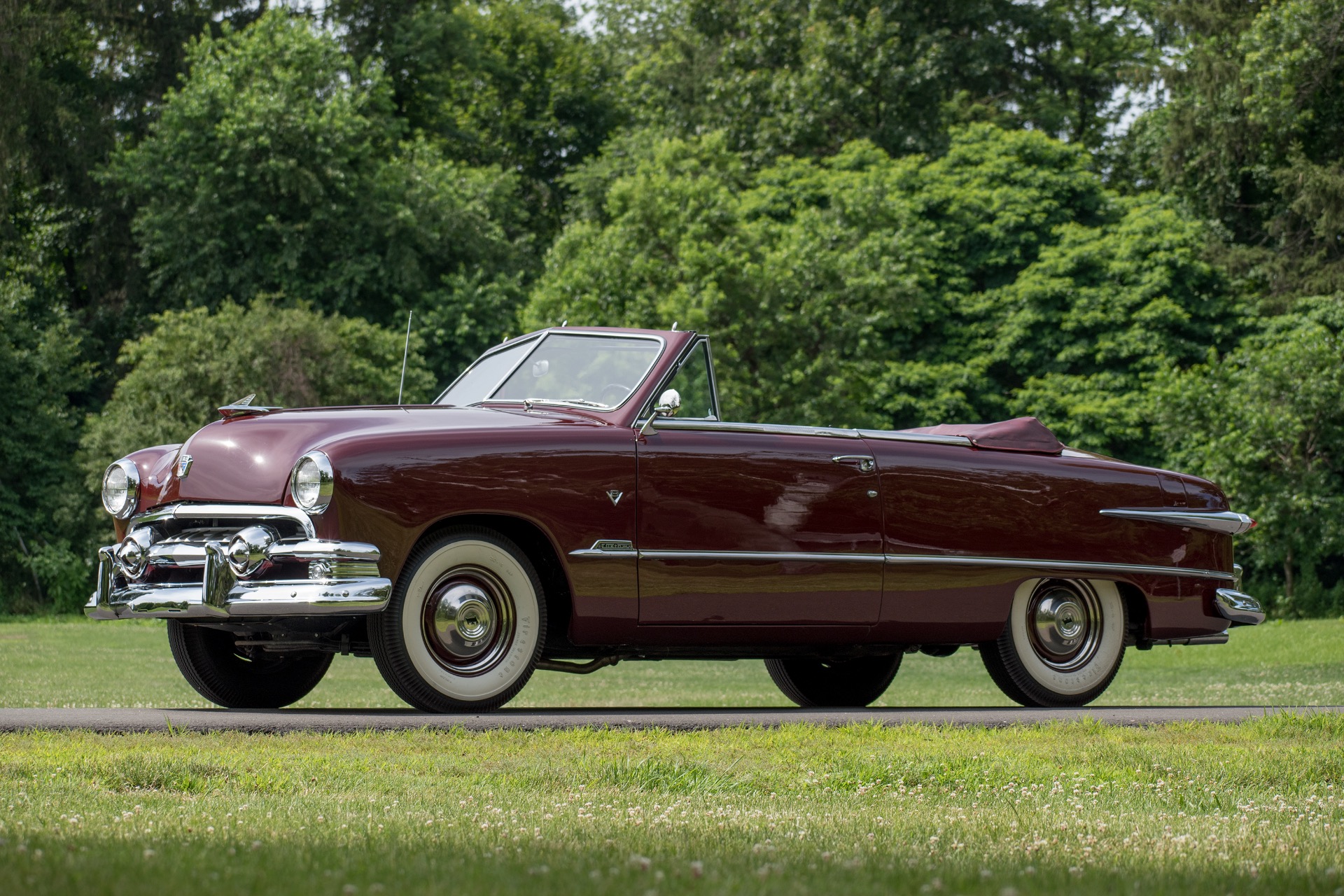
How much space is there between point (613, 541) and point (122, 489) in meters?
2.59

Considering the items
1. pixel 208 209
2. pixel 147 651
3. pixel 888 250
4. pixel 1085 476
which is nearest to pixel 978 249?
pixel 888 250

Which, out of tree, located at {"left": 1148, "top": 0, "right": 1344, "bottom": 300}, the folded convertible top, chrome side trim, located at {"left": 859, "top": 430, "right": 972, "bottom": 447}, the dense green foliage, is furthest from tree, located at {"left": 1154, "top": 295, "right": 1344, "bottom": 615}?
chrome side trim, located at {"left": 859, "top": 430, "right": 972, "bottom": 447}

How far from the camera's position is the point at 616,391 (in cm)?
848

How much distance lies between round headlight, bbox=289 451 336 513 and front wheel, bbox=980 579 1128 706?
13.0 feet

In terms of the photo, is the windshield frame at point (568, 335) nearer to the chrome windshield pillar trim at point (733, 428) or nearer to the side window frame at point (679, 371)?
the side window frame at point (679, 371)

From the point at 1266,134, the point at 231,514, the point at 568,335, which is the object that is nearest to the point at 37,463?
the point at 1266,134

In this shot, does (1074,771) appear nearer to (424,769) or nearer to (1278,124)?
(424,769)

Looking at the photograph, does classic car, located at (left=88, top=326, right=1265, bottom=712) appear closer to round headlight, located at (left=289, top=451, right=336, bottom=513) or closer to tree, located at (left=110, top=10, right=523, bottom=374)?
round headlight, located at (left=289, top=451, right=336, bottom=513)

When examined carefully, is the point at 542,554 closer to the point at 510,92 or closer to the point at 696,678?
the point at 696,678

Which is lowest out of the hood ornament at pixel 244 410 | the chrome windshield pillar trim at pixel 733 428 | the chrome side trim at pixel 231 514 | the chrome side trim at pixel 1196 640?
the chrome side trim at pixel 1196 640

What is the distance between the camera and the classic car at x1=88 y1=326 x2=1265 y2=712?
24.2 feet

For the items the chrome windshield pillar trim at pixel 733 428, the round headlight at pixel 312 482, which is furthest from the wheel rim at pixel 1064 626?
the round headlight at pixel 312 482

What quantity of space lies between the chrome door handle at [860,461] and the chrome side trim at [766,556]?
1.47 feet

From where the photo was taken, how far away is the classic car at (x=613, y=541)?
7.39 metres
